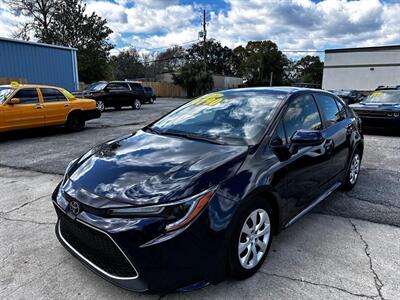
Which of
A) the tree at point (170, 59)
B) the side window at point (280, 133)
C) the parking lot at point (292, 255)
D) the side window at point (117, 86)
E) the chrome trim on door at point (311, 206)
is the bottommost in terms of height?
the parking lot at point (292, 255)

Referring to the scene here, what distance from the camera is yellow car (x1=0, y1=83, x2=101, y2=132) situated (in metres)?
7.96

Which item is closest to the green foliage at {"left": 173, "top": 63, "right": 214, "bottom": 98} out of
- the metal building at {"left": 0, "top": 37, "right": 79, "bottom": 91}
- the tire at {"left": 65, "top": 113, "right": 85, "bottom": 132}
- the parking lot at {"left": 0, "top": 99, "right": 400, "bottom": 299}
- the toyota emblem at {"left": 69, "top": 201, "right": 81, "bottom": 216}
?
the metal building at {"left": 0, "top": 37, "right": 79, "bottom": 91}

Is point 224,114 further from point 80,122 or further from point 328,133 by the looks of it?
point 80,122

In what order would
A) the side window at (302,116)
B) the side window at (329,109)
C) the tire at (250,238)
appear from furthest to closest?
the side window at (329,109), the side window at (302,116), the tire at (250,238)

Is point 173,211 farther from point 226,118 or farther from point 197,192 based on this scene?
point 226,118

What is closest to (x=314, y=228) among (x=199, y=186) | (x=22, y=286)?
(x=199, y=186)

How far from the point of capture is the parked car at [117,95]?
16.8 m

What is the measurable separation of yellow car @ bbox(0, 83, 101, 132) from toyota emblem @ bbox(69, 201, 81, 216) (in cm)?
695

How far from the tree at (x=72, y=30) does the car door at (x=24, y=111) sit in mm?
25764

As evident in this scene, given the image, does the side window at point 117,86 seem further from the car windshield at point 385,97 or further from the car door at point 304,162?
the car door at point 304,162

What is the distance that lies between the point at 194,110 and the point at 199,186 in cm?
170

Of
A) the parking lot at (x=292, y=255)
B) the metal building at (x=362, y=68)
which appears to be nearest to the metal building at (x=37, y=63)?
the parking lot at (x=292, y=255)

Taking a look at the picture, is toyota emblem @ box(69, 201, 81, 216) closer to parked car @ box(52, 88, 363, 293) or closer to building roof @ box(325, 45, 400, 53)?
parked car @ box(52, 88, 363, 293)

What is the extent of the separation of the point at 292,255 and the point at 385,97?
9118 millimetres
